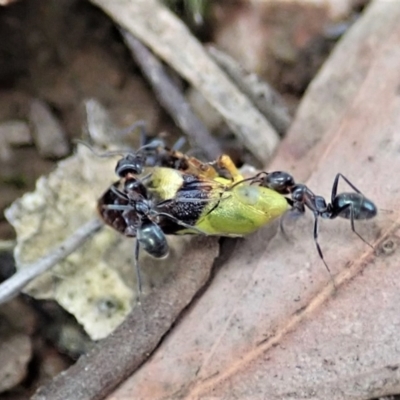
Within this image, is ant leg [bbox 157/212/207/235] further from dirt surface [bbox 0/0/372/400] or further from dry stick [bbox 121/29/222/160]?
dirt surface [bbox 0/0/372/400]

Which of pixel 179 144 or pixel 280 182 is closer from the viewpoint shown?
pixel 280 182

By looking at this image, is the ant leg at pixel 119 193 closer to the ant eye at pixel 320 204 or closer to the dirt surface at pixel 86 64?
the dirt surface at pixel 86 64

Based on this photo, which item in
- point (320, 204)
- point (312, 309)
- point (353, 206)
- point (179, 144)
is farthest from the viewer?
point (179, 144)

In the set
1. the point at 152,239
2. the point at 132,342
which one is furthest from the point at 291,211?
the point at 132,342

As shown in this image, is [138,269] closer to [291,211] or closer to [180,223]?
[180,223]

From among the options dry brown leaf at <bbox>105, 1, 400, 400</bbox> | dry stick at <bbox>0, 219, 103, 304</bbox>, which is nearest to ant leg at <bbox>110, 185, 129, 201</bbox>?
dry stick at <bbox>0, 219, 103, 304</bbox>

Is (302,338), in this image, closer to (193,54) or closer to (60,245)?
(60,245)

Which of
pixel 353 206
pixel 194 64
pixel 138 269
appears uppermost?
pixel 353 206
